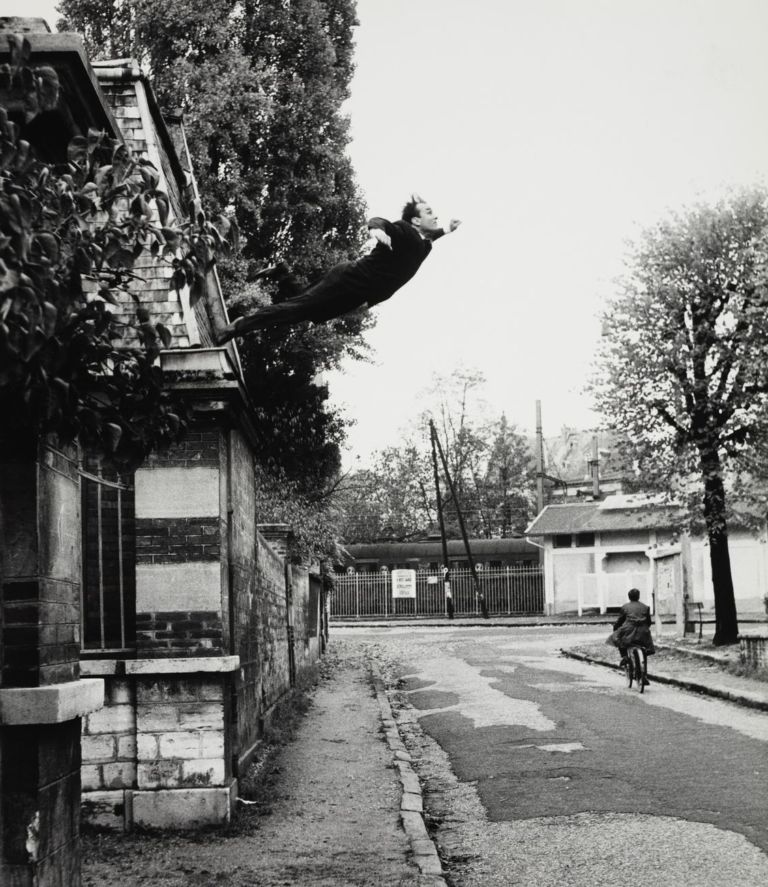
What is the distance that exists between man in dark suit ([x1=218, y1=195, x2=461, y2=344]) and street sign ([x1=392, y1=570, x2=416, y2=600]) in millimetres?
46059

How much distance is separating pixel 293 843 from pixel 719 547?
18.4 meters

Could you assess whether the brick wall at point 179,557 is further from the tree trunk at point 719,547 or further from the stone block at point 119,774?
the tree trunk at point 719,547

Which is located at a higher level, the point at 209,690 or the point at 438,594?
the point at 209,690

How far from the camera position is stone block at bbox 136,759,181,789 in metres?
8.38

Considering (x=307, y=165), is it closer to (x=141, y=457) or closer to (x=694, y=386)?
(x=694, y=386)

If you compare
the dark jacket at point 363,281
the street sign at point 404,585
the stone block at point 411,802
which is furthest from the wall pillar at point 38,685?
the street sign at point 404,585

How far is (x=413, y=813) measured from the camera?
8.69 metres

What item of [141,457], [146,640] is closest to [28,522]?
[141,457]

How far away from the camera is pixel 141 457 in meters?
5.09

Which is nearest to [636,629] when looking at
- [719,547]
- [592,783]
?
[719,547]

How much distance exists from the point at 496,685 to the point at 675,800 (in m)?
9.94

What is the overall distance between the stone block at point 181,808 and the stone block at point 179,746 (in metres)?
0.26

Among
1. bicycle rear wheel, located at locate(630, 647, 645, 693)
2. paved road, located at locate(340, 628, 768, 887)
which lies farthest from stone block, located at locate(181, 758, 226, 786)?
bicycle rear wheel, located at locate(630, 647, 645, 693)

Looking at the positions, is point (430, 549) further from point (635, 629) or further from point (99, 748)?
point (99, 748)
